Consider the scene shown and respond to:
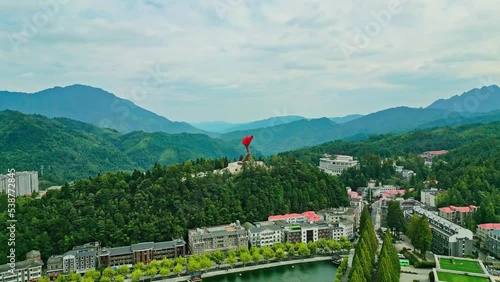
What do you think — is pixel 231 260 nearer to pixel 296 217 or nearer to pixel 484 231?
pixel 296 217

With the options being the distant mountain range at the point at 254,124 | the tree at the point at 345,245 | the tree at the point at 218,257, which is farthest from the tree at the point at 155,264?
the distant mountain range at the point at 254,124

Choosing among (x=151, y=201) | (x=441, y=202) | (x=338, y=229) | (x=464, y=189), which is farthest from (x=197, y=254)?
(x=464, y=189)

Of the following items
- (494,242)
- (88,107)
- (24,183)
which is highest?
(88,107)

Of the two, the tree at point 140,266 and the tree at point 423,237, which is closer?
the tree at point 140,266

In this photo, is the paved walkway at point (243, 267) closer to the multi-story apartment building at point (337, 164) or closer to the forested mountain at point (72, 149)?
the multi-story apartment building at point (337, 164)

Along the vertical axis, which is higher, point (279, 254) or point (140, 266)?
point (140, 266)

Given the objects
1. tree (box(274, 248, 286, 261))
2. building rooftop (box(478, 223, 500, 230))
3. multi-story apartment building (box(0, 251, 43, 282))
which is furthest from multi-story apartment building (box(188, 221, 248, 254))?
building rooftop (box(478, 223, 500, 230))

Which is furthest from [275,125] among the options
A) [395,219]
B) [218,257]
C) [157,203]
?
[218,257]
